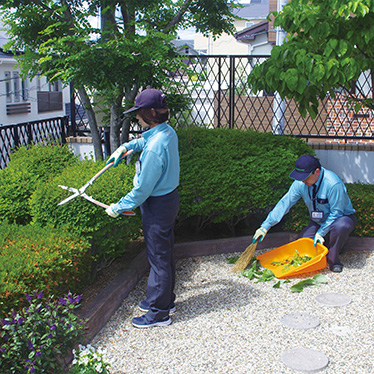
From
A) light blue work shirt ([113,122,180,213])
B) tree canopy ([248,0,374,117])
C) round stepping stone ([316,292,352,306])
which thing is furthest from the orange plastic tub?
light blue work shirt ([113,122,180,213])

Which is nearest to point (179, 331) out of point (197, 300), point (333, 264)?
point (197, 300)

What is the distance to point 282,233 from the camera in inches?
221

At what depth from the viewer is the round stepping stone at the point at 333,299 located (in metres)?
4.12

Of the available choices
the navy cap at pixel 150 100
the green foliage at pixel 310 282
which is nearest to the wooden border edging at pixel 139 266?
the green foliage at pixel 310 282

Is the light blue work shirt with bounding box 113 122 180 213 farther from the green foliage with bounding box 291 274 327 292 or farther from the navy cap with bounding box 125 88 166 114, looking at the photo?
the green foliage with bounding box 291 274 327 292

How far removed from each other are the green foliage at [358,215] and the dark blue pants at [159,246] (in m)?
2.20

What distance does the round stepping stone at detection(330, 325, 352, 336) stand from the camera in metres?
3.62

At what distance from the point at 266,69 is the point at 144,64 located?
4.16 ft

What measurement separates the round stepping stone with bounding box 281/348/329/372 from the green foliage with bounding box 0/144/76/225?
2638 millimetres

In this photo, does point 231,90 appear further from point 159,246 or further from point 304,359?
point 304,359

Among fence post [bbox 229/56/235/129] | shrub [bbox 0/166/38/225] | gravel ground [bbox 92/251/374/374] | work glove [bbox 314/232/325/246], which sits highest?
fence post [bbox 229/56/235/129]

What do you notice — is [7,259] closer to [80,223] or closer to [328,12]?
[80,223]

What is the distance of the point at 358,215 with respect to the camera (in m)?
5.37

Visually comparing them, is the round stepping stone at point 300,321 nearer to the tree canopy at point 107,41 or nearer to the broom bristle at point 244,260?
the broom bristle at point 244,260
